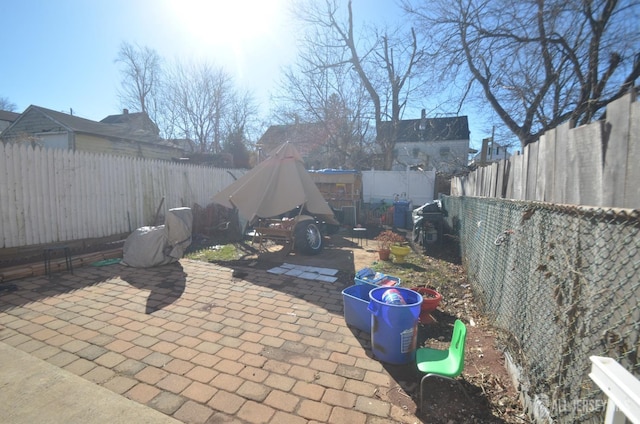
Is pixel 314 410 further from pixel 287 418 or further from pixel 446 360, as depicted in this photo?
pixel 446 360

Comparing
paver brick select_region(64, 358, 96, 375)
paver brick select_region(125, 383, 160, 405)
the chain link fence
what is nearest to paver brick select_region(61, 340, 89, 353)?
paver brick select_region(64, 358, 96, 375)

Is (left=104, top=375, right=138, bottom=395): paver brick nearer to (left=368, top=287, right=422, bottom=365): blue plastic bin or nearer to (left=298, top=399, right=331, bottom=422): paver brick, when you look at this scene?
(left=298, top=399, right=331, bottom=422): paver brick

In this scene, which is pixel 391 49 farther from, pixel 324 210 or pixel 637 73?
pixel 324 210

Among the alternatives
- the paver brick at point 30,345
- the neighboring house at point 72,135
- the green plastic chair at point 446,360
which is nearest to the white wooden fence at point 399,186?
the green plastic chair at point 446,360

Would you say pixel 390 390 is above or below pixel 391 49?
below

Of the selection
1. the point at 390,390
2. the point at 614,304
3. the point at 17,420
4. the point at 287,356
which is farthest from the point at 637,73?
the point at 17,420

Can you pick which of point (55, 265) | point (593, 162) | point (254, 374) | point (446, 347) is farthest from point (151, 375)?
point (55, 265)

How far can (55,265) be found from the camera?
17.1 feet

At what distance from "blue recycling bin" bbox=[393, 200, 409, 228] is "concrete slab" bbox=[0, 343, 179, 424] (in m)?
10.4

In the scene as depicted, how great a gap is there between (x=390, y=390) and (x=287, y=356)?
1.02 m

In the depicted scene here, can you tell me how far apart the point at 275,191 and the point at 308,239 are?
4.75 feet

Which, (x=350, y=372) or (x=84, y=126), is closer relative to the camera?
(x=350, y=372)

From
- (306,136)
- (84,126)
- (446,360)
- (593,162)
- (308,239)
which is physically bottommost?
(446,360)

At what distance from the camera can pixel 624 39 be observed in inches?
297
